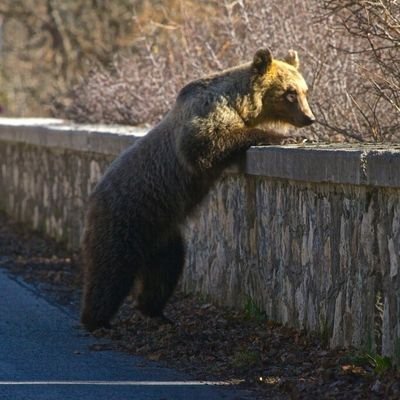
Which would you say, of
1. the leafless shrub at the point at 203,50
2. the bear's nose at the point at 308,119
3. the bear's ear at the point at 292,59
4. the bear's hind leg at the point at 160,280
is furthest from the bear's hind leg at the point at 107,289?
the bear's ear at the point at 292,59

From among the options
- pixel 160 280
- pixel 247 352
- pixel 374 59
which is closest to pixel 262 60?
pixel 374 59

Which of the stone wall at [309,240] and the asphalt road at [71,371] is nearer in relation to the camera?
the asphalt road at [71,371]

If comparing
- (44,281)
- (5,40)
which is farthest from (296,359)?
(5,40)

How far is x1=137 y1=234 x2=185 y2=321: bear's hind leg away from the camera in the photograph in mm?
9484

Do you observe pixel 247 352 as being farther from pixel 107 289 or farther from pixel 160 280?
pixel 160 280

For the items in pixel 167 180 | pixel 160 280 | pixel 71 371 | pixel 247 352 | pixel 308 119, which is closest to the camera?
pixel 71 371

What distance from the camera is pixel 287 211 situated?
337 inches

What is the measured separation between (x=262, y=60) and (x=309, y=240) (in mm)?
1888

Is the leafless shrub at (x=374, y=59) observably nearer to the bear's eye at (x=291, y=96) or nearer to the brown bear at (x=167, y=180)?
the bear's eye at (x=291, y=96)

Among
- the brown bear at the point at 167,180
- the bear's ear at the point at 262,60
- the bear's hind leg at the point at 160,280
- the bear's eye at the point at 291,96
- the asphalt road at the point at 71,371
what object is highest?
the bear's ear at the point at 262,60

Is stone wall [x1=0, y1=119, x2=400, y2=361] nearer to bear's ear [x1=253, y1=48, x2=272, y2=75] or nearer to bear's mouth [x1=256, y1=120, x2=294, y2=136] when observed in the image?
bear's mouth [x1=256, y1=120, x2=294, y2=136]

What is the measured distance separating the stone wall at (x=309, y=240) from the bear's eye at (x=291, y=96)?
677 millimetres

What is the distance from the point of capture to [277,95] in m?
9.69

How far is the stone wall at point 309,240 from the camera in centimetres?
709
